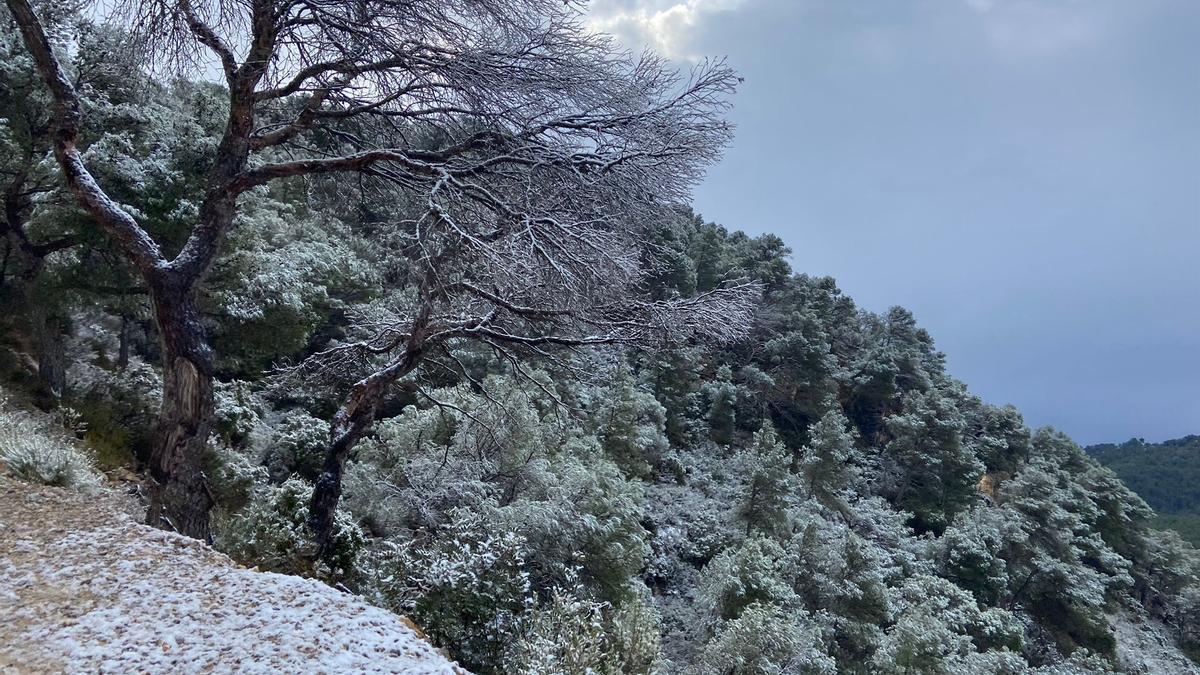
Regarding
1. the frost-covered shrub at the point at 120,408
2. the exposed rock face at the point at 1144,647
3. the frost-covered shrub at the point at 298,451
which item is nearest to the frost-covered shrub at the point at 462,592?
the frost-covered shrub at the point at 298,451

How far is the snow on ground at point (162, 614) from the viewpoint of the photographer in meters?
2.36

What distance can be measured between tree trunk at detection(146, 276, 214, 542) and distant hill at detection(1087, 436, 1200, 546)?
4446 cm

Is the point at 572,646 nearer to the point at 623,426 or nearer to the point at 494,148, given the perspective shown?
the point at 494,148

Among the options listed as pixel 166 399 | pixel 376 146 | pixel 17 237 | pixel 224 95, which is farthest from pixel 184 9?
pixel 224 95

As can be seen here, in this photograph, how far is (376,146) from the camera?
4941 millimetres

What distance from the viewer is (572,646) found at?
167 inches

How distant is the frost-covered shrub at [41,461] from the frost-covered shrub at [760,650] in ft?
25.7

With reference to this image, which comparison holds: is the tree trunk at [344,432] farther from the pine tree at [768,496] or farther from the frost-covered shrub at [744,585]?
the pine tree at [768,496]

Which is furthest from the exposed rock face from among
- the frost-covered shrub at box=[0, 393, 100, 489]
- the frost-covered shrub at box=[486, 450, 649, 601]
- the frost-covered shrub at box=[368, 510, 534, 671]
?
the frost-covered shrub at box=[0, 393, 100, 489]

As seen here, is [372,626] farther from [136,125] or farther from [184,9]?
[136,125]

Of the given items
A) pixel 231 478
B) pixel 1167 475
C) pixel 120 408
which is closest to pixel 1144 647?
pixel 231 478

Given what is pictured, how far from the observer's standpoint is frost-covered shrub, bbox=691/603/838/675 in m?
8.63

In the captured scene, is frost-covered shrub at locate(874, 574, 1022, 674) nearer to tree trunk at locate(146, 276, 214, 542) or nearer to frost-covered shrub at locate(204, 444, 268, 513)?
frost-covered shrub at locate(204, 444, 268, 513)

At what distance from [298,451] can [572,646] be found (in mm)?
5340
